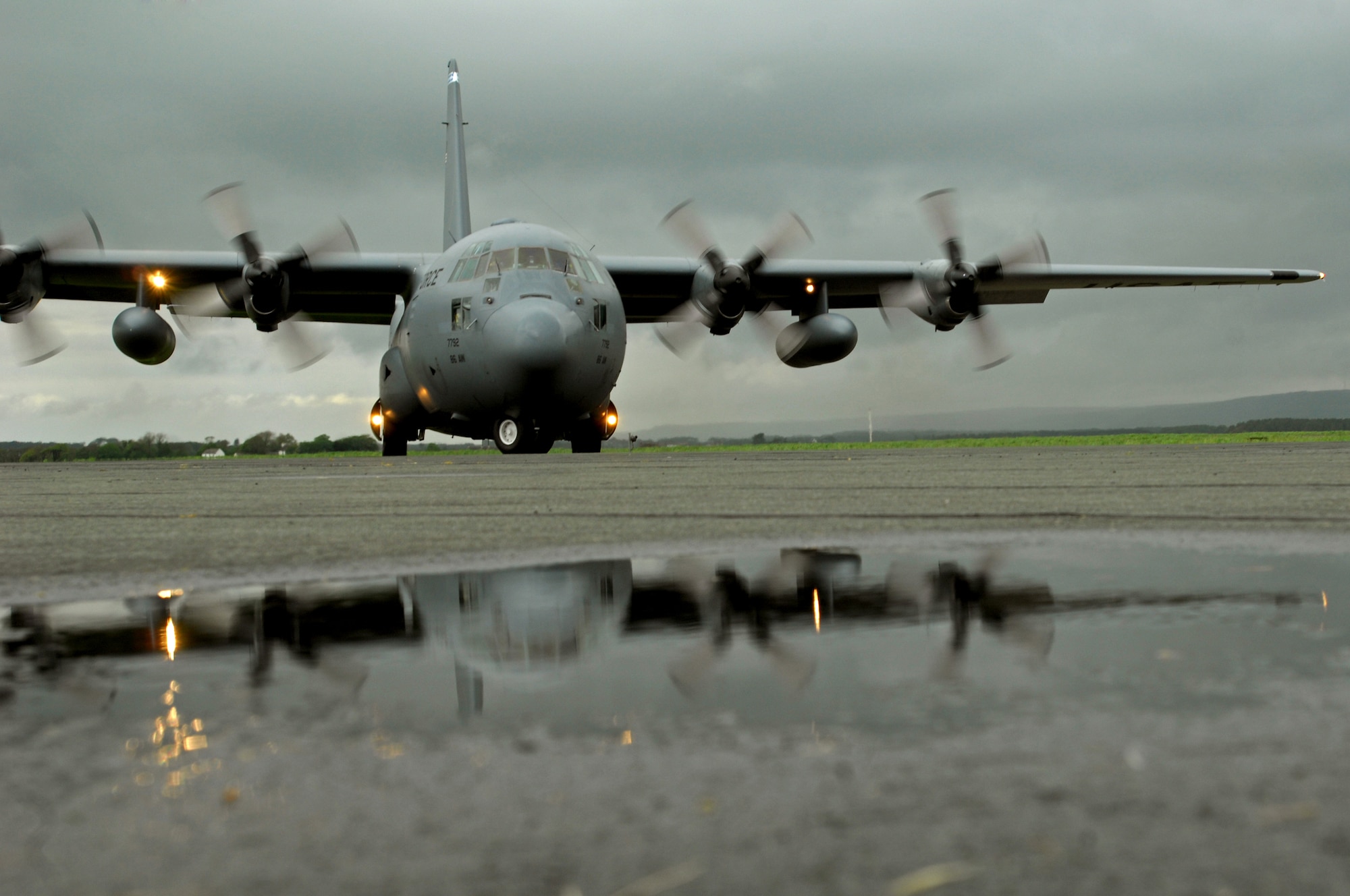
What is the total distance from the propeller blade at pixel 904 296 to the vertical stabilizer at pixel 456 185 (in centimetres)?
1067

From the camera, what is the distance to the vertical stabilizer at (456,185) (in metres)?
26.9

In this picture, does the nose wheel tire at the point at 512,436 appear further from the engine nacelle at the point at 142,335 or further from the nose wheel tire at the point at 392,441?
the engine nacelle at the point at 142,335

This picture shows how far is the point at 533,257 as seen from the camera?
58.2 ft

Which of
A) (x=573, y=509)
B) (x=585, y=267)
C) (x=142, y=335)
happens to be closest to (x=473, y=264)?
(x=585, y=267)

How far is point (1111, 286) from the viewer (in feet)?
82.9

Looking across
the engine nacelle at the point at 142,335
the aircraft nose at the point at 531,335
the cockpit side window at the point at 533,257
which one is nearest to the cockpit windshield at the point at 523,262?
the cockpit side window at the point at 533,257

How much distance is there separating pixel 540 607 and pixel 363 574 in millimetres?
938

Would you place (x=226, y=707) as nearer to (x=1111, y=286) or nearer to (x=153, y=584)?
(x=153, y=584)

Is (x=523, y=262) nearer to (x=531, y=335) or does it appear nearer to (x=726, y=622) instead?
(x=531, y=335)

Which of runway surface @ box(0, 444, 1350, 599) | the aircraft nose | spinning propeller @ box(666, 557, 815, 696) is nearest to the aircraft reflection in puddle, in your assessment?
spinning propeller @ box(666, 557, 815, 696)

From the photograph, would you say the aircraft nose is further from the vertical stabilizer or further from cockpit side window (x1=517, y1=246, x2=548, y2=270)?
the vertical stabilizer

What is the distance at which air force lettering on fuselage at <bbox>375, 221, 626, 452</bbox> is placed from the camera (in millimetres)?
17078

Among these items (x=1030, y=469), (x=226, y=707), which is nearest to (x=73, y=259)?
(x=1030, y=469)

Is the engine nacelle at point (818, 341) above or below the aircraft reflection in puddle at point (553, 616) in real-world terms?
above
